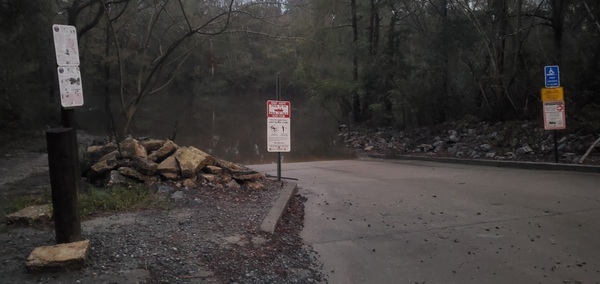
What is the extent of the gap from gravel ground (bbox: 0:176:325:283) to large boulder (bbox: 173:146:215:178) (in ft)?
5.44

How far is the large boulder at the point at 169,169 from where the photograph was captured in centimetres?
814

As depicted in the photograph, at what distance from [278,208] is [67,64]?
348 centimetres

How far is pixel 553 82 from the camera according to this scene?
11.6 meters

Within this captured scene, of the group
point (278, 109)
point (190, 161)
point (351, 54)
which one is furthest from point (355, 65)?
point (190, 161)

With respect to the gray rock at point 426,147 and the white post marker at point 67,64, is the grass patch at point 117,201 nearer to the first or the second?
the white post marker at point 67,64

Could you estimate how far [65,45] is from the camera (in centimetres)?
484

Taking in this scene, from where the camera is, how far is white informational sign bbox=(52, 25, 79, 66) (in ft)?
15.5

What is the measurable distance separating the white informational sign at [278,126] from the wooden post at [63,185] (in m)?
5.10

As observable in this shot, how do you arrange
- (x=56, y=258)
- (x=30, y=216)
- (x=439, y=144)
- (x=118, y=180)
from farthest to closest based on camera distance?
1. (x=439, y=144)
2. (x=118, y=180)
3. (x=30, y=216)
4. (x=56, y=258)

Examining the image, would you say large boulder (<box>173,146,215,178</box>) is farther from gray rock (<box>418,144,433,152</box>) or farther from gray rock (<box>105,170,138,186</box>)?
gray rock (<box>418,144,433,152</box>)

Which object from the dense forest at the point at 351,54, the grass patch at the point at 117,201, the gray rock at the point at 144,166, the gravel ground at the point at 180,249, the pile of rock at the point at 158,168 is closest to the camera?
the gravel ground at the point at 180,249

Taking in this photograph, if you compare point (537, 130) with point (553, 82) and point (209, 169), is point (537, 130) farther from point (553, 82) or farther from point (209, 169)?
point (209, 169)

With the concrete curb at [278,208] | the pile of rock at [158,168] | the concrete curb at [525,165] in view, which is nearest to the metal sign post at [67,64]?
the concrete curb at [278,208]

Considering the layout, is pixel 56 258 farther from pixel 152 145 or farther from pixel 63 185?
pixel 152 145
